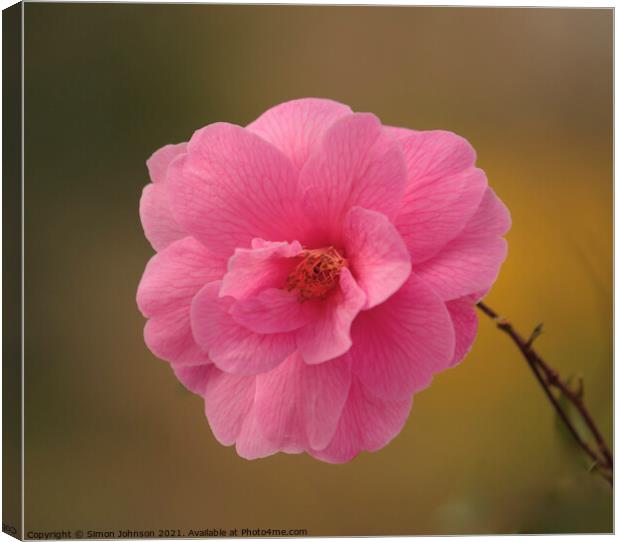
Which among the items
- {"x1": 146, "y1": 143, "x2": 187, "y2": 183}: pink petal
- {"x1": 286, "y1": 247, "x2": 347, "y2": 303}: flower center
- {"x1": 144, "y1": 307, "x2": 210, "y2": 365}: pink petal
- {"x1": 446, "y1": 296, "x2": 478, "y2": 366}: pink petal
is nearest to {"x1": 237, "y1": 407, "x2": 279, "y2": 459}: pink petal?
{"x1": 144, "y1": 307, "x2": 210, "y2": 365}: pink petal

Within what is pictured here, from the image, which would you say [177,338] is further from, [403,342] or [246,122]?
[246,122]

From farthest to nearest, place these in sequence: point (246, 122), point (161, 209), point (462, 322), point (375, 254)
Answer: point (246, 122), point (161, 209), point (462, 322), point (375, 254)

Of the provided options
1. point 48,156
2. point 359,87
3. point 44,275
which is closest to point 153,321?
point 44,275

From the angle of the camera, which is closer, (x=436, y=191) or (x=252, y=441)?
(x=436, y=191)

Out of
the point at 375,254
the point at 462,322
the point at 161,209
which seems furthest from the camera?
the point at 161,209

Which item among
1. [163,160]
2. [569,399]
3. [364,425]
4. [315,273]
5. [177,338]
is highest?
[163,160]

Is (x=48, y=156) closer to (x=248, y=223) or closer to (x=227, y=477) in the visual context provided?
(x=248, y=223)

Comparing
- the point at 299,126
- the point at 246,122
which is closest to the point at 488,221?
the point at 299,126

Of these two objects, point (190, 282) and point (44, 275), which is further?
point (44, 275)
